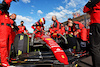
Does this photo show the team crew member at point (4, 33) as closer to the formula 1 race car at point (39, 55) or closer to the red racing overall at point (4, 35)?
the red racing overall at point (4, 35)

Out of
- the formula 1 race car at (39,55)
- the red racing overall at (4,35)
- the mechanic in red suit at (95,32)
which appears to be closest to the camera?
the formula 1 race car at (39,55)

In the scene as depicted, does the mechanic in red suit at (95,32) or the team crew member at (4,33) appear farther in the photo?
the team crew member at (4,33)

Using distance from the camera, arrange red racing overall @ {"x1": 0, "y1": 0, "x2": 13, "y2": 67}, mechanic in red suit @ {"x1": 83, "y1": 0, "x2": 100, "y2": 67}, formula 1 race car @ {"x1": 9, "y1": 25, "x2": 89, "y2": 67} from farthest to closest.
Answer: red racing overall @ {"x1": 0, "y1": 0, "x2": 13, "y2": 67}
mechanic in red suit @ {"x1": 83, "y1": 0, "x2": 100, "y2": 67}
formula 1 race car @ {"x1": 9, "y1": 25, "x2": 89, "y2": 67}

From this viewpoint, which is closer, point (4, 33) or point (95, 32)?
point (95, 32)

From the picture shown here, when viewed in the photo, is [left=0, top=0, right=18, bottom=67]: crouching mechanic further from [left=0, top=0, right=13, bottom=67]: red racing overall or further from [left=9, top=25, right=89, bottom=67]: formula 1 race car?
[left=9, top=25, right=89, bottom=67]: formula 1 race car

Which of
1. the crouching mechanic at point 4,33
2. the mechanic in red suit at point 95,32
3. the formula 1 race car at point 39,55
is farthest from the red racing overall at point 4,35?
the mechanic in red suit at point 95,32

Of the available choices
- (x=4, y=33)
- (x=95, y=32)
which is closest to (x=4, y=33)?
(x=4, y=33)

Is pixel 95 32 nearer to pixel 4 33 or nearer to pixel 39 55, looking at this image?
pixel 39 55

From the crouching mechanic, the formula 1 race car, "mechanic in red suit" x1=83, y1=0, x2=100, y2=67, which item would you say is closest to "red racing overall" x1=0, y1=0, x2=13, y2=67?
the crouching mechanic

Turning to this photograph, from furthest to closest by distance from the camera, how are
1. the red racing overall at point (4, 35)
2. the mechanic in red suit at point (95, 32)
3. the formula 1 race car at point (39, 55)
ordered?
the red racing overall at point (4, 35) → the mechanic in red suit at point (95, 32) → the formula 1 race car at point (39, 55)

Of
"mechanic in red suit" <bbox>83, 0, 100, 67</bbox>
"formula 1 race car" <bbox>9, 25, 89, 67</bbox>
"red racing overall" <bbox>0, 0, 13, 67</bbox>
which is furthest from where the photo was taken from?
"red racing overall" <bbox>0, 0, 13, 67</bbox>

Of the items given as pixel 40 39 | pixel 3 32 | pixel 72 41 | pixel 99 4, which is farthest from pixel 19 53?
pixel 99 4

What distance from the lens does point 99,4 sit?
1203 millimetres

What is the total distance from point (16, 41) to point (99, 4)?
1627 millimetres
